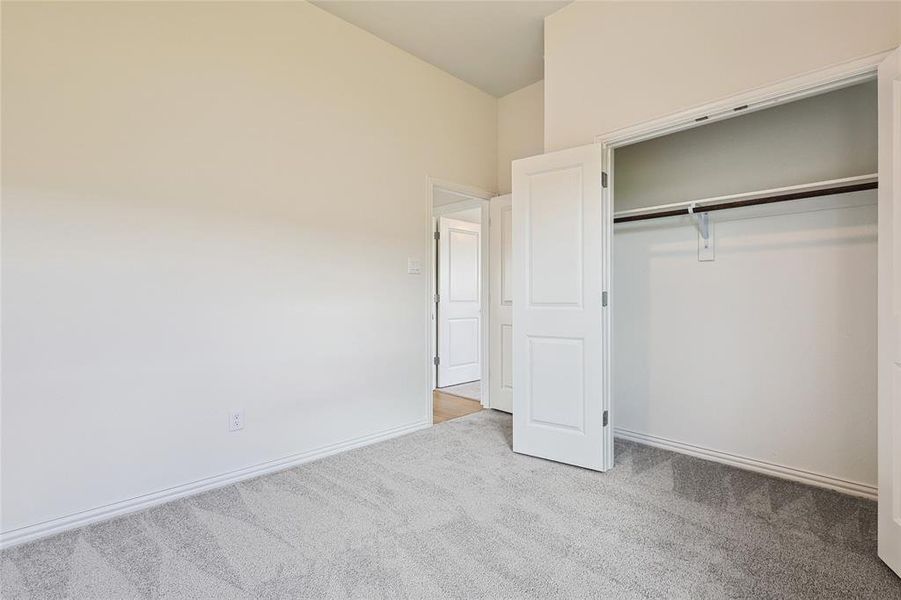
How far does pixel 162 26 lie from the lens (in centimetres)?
222

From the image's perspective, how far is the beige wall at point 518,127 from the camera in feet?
12.5

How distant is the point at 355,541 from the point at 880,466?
2.09 m

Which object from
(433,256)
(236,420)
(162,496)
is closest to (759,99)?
(433,256)

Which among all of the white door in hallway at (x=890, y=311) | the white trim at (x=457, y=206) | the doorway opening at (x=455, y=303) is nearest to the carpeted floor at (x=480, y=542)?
the white door in hallway at (x=890, y=311)

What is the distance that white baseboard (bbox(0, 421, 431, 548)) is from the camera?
1.89 m

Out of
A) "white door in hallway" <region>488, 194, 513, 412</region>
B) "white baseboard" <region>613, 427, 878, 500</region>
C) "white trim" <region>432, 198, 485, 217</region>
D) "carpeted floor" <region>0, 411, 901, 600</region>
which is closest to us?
"carpeted floor" <region>0, 411, 901, 600</region>

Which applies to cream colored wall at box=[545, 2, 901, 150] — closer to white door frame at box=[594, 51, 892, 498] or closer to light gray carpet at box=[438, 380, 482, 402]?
white door frame at box=[594, 51, 892, 498]

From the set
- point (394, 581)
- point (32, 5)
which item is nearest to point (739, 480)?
point (394, 581)

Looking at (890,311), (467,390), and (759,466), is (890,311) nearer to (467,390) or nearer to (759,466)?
(759,466)

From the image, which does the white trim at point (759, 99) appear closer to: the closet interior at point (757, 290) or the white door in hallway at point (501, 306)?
the closet interior at point (757, 290)

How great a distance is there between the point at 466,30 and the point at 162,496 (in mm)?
3436

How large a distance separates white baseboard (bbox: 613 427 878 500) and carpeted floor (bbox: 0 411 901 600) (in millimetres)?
85

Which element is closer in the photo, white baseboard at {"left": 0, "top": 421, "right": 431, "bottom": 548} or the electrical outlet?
white baseboard at {"left": 0, "top": 421, "right": 431, "bottom": 548}

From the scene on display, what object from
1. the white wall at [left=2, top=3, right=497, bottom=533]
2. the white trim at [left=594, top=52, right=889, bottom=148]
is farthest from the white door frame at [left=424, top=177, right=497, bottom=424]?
the white trim at [left=594, top=52, right=889, bottom=148]
